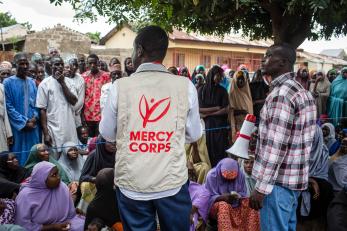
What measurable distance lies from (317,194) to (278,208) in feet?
6.14

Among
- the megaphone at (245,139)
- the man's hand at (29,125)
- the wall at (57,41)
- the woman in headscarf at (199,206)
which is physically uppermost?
the wall at (57,41)

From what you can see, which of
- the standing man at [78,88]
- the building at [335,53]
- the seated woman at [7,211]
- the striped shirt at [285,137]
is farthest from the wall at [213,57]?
the building at [335,53]

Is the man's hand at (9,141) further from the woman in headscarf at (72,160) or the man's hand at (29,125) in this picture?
the woman in headscarf at (72,160)

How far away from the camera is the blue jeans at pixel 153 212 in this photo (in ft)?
7.87

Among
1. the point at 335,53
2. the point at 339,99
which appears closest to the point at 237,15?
the point at 339,99

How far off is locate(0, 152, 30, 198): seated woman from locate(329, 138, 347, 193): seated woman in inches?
139

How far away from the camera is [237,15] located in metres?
4.34

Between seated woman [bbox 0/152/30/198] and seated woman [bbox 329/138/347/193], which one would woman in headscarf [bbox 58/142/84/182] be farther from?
seated woman [bbox 329/138/347/193]

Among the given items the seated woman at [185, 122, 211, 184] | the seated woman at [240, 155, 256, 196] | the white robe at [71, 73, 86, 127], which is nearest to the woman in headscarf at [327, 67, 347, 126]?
the seated woman at [185, 122, 211, 184]

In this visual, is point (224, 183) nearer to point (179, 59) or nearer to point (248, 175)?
point (248, 175)

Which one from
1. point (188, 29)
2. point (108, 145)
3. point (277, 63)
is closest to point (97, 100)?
point (108, 145)

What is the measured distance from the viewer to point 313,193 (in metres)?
4.63

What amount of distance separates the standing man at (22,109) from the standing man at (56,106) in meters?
0.12

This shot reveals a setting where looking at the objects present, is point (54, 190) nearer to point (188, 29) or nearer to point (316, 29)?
point (188, 29)
